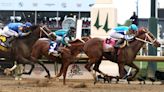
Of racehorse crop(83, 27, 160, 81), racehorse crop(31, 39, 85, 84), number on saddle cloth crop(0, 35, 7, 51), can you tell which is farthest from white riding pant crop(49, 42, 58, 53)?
number on saddle cloth crop(0, 35, 7, 51)

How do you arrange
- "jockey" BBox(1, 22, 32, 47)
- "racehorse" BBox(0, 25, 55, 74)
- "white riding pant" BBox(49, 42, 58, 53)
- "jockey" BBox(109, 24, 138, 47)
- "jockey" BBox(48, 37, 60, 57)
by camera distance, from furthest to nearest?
1. "white riding pant" BBox(49, 42, 58, 53)
2. "jockey" BBox(48, 37, 60, 57)
3. "jockey" BBox(1, 22, 32, 47)
4. "racehorse" BBox(0, 25, 55, 74)
5. "jockey" BBox(109, 24, 138, 47)

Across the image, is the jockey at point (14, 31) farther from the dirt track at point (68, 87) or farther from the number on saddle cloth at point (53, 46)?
the dirt track at point (68, 87)

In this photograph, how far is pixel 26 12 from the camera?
4072 cm

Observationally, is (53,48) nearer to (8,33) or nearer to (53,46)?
(53,46)

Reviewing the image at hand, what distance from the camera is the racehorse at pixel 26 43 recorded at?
16109mm

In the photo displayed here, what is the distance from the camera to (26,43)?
16328 mm

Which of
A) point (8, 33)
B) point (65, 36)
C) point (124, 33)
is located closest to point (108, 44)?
point (124, 33)

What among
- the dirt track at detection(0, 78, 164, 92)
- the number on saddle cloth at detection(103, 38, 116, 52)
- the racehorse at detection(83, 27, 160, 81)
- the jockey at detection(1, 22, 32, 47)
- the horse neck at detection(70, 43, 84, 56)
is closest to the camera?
the dirt track at detection(0, 78, 164, 92)

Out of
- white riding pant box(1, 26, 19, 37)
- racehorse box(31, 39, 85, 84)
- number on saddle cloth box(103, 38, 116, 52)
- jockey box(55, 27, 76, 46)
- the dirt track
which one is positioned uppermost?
white riding pant box(1, 26, 19, 37)

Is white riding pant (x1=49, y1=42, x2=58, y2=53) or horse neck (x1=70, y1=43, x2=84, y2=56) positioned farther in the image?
horse neck (x1=70, y1=43, x2=84, y2=56)

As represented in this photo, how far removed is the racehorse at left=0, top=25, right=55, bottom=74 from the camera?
634 inches

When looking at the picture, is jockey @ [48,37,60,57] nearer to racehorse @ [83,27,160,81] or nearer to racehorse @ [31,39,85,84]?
racehorse @ [31,39,85,84]

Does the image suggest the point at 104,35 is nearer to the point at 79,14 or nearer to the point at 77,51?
the point at 77,51

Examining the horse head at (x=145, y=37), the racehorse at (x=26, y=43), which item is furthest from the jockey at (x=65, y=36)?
the horse head at (x=145, y=37)
